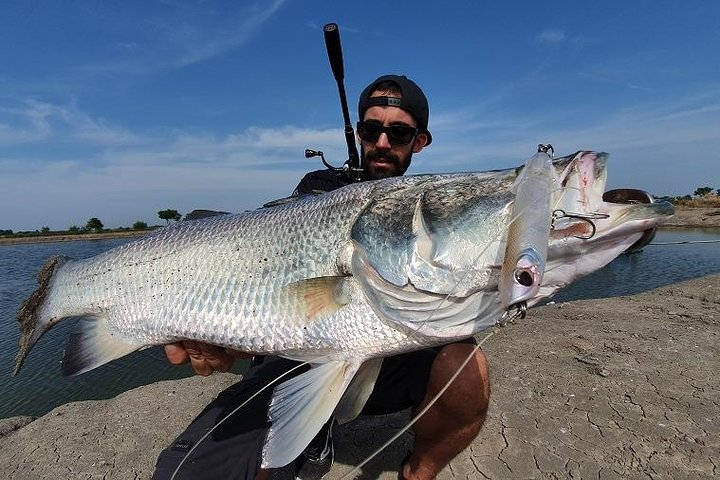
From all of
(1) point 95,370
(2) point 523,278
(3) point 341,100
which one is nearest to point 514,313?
(2) point 523,278

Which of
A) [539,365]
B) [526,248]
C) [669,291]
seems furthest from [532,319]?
[526,248]

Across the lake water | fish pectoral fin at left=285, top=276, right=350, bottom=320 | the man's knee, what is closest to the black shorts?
the man's knee

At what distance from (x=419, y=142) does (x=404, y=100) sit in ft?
1.79

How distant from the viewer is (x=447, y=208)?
1947 mm

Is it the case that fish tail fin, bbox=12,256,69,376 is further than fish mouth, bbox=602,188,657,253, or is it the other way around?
fish tail fin, bbox=12,256,69,376

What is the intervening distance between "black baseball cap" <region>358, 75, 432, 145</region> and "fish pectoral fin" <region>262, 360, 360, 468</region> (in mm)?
2478

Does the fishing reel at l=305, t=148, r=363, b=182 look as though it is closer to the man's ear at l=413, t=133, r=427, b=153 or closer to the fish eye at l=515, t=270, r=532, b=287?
the man's ear at l=413, t=133, r=427, b=153

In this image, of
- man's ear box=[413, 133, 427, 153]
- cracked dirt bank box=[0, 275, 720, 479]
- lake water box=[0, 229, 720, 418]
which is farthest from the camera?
lake water box=[0, 229, 720, 418]

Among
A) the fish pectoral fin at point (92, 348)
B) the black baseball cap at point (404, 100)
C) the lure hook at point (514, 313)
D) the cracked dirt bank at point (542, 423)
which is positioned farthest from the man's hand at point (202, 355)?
the black baseball cap at point (404, 100)

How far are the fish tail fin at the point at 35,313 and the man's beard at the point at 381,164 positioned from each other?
2525 mm

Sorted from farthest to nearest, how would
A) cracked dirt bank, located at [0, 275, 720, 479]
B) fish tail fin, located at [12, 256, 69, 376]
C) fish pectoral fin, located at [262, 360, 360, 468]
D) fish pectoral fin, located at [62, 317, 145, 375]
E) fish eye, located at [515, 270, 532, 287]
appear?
cracked dirt bank, located at [0, 275, 720, 479], fish tail fin, located at [12, 256, 69, 376], fish pectoral fin, located at [62, 317, 145, 375], fish pectoral fin, located at [262, 360, 360, 468], fish eye, located at [515, 270, 532, 287]

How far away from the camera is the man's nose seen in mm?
3748

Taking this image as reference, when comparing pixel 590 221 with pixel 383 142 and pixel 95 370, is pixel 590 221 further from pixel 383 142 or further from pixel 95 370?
pixel 95 370

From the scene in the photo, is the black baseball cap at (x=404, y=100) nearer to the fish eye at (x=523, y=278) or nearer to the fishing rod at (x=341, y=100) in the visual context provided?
the fishing rod at (x=341, y=100)
